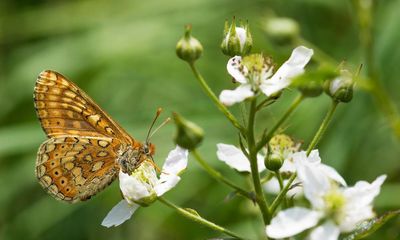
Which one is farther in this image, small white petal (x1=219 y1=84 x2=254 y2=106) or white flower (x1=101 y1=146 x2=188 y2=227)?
white flower (x1=101 y1=146 x2=188 y2=227)

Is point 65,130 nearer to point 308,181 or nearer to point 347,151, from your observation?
point 308,181

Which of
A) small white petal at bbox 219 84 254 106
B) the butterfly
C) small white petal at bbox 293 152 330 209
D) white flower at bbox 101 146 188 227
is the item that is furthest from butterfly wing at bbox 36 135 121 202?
small white petal at bbox 293 152 330 209

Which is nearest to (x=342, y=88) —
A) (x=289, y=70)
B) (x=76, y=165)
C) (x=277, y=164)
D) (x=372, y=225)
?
(x=289, y=70)

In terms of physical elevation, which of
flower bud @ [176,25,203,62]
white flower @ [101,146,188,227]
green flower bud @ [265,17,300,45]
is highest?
flower bud @ [176,25,203,62]

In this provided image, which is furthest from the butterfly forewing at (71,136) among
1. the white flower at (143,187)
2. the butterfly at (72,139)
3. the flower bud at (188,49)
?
the flower bud at (188,49)

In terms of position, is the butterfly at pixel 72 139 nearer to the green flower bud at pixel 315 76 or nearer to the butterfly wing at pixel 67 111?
the butterfly wing at pixel 67 111

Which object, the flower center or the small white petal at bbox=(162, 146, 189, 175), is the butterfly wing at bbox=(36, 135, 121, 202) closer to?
the small white petal at bbox=(162, 146, 189, 175)

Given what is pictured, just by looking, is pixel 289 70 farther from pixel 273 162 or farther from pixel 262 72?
pixel 273 162

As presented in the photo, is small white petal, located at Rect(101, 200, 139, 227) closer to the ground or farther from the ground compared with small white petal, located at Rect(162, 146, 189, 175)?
closer to the ground
